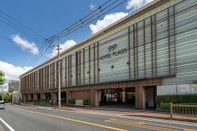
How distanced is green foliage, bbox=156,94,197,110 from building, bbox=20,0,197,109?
777 millimetres

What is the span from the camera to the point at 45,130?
9719mm

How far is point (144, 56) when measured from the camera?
2227 cm

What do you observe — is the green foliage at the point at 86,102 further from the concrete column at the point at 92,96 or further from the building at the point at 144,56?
the concrete column at the point at 92,96

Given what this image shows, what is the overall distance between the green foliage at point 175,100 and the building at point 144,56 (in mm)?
777

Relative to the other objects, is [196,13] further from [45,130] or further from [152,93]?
[45,130]

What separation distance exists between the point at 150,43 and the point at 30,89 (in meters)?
56.8

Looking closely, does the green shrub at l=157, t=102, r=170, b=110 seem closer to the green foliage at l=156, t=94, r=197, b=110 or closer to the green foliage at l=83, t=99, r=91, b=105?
the green foliage at l=156, t=94, r=197, b=110

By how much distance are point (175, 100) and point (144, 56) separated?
245 inches

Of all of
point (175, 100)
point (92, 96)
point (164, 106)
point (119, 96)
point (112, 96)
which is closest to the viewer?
point (175, 100)

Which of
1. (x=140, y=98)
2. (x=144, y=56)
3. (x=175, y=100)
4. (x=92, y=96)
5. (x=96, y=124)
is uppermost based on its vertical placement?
(x=144, y=56)

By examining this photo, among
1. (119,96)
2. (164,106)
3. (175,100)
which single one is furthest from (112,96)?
(175,100)

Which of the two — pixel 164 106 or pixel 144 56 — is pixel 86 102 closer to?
pixel 144 56

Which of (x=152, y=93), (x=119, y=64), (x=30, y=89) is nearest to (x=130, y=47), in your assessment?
(x=119, y=64)

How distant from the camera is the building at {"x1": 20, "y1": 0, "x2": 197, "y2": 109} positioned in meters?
18.3
